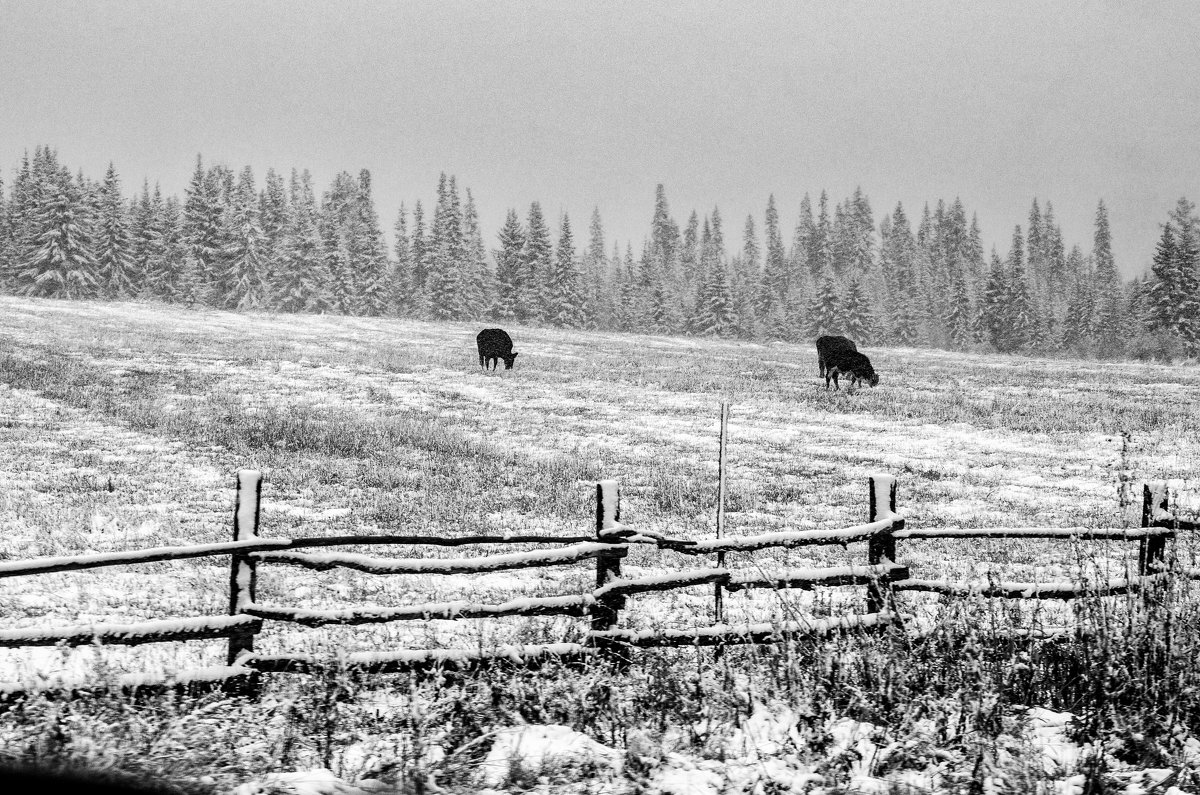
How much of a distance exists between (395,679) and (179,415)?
15.4 meters

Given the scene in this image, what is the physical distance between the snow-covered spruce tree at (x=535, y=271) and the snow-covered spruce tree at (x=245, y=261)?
73.8 feet

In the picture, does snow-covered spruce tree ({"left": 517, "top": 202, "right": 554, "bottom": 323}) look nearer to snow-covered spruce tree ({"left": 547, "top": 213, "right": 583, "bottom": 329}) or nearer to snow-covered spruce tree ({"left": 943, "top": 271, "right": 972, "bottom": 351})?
snow-covered spruce tree ({"left": 547, "top": 213, "right": 583, "bottom": 329})

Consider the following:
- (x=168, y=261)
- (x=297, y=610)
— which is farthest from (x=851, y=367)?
(x=168, y=261)

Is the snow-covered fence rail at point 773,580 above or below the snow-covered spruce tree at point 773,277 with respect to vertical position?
below

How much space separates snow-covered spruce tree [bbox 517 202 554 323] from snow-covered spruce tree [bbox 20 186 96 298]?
34.9 metres

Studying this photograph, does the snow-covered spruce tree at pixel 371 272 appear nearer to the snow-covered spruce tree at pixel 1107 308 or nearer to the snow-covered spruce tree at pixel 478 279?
the snow-covered spruce tree at pixel 478 279

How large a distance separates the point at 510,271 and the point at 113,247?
3280 centimetres

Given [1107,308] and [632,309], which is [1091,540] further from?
[1107,308]

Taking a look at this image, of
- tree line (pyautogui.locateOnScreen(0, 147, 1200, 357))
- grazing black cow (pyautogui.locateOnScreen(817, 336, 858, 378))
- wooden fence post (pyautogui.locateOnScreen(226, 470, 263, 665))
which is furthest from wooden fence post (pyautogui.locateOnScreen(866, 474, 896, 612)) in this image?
tree line (pyautogui.locateOnScreen(0, 147, 1200, 357))

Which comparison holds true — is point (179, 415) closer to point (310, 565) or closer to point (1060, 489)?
point (310, 565)

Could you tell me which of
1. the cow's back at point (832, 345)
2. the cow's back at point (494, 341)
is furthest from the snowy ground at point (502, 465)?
the cow's back at point (832, 345)

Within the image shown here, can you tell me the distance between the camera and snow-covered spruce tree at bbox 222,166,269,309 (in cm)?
Result: 7131

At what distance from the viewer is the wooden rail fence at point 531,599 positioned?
17.3 ft

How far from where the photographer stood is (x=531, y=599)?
5.81 m
